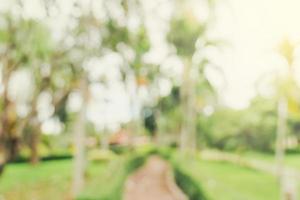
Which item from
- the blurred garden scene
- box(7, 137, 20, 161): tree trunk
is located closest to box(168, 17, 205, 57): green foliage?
the blurred garden scene

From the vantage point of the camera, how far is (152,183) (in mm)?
10195

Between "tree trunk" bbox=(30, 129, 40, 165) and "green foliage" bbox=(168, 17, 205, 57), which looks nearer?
"green foliage" bbox=(168, 17, 205, 57)

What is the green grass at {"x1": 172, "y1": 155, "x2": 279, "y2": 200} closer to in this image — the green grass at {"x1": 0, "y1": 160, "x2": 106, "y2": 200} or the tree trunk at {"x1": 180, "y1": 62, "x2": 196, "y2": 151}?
the tree trunk at {"x1": 180, "y1": 62, "x2": 196, "y2": 151}

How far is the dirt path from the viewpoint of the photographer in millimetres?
9541

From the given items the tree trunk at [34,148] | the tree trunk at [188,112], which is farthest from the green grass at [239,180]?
the tree trunk at [34,148]

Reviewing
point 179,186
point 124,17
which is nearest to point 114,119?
point 179,186

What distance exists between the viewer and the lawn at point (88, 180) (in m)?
12.1

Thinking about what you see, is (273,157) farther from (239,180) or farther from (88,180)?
(88,180)

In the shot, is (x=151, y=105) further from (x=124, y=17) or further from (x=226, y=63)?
(x=124, y=17)

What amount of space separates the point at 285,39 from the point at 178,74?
11.3ft

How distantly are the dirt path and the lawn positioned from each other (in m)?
0.45

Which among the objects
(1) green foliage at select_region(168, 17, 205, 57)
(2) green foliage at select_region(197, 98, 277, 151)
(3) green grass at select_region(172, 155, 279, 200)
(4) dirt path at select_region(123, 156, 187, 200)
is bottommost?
(3) green grass at select_region(172, 155, 279, 200)

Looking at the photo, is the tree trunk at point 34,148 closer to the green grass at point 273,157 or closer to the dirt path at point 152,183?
the dirt path at point 152,183

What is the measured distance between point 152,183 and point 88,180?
3442 mm
